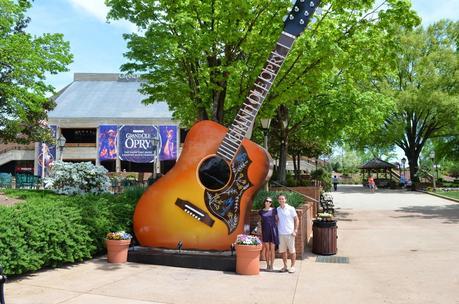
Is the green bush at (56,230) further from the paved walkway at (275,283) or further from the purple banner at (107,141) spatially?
the purple banner at (107,141)

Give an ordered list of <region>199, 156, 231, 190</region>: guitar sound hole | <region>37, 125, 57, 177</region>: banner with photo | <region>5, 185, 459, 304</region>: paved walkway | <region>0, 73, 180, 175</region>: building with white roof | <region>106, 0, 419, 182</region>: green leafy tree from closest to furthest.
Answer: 1. <region>5, 185, 459, 304</region>: paved walkway
2. <region>199, 156, 231, 190</region>: guitar sound hole
3. <region>106, 0, 419, 182</region>: green leafy tree
4. <region>37, 125, 57, 177</region>: banner with photo
5. <region>0, 73, 180, 175</region>: building with white roof

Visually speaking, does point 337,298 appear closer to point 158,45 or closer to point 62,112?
point 158,45

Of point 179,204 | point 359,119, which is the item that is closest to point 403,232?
point 359,119

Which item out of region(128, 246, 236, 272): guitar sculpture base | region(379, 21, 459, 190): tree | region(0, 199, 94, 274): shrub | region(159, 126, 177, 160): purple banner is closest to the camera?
region(0, 199, 94, 274): shrub

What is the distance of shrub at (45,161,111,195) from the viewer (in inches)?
528

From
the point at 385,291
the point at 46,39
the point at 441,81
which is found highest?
the point at 441,81

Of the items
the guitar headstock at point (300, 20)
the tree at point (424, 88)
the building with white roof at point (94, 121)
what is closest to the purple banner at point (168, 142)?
the building with white roof at point (94, 121)

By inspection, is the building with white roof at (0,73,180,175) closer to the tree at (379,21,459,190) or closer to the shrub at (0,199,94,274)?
the tree at (379,21,459,190)

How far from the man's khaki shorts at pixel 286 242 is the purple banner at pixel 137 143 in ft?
117

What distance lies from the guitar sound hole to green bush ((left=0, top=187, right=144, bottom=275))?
7.77 feet

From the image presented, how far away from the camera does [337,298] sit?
6699 mm

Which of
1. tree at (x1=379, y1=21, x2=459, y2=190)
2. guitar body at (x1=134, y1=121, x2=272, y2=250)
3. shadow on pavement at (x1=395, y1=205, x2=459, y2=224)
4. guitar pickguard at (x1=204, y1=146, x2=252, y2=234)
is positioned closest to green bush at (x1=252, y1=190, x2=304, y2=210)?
guitar body at (x1=134, y1=121, x2=272, y2=250)

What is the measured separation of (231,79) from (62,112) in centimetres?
3836

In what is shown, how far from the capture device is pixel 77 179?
13.4 meters
